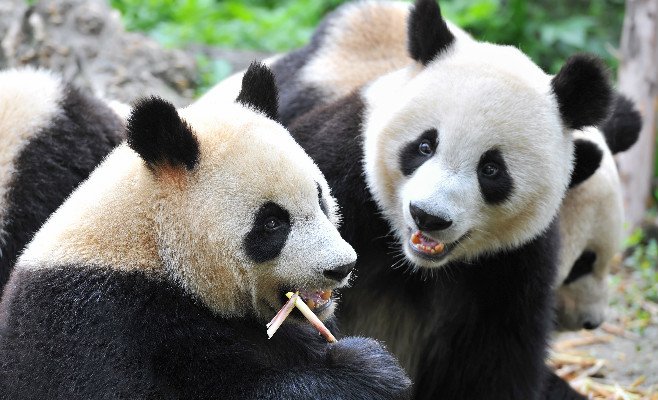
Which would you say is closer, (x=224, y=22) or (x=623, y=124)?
(x=623, y=124)

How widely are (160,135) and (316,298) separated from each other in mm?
883

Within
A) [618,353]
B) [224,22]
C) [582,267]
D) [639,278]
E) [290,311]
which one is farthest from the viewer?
[224,22]

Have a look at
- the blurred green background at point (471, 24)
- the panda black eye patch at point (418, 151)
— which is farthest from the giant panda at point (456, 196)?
the blurred green background at point (471, 24)

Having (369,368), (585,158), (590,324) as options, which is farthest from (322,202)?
(590,324)

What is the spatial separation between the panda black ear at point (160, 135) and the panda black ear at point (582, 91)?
1879 millimetres

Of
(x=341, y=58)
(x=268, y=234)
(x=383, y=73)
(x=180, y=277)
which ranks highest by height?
(x=268, y=234)

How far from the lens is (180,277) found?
3.60 meters

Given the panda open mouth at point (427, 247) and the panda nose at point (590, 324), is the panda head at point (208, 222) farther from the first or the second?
the panda nose at point (590, 324)

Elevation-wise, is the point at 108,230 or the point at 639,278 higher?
the point at 108,230

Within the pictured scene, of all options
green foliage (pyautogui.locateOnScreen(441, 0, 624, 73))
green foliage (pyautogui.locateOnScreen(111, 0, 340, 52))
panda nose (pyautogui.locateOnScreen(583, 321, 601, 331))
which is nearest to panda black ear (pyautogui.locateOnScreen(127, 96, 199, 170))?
panda nose (pyautogui.locateOnScreen(583, 321, 601, 331))

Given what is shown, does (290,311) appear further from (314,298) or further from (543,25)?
(543,25)

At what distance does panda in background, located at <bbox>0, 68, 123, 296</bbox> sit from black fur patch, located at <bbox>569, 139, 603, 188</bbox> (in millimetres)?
2408

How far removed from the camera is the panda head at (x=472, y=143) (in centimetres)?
433

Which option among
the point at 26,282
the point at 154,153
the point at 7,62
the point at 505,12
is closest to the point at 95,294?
the point at 26,282
